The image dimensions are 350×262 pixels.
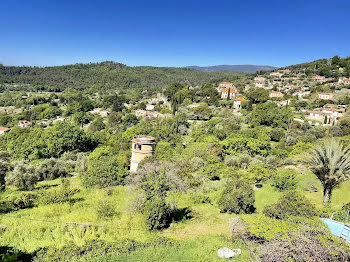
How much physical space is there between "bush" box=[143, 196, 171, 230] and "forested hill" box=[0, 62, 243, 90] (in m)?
126

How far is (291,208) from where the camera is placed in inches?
364

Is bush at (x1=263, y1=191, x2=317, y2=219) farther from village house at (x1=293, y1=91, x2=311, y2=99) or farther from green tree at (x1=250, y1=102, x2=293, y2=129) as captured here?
village house at (x1=293, y1=91, x2=311, y2=99)

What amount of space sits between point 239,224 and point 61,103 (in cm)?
10137

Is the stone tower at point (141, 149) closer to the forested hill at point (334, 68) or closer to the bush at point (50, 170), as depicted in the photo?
the bush at point (50, 170)

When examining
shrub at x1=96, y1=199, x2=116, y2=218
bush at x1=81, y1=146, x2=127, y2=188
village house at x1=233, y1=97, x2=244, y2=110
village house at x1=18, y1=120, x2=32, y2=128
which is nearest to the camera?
shrub at x1=96, y1=199, x2=116, y2=218

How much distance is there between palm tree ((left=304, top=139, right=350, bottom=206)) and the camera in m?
9.73

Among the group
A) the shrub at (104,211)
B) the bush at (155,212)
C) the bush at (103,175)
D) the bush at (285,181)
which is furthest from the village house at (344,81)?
the shrub at (104,211)

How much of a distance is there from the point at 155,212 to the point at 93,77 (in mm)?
158503

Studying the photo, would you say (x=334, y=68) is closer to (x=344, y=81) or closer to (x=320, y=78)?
(x=320, y=78)

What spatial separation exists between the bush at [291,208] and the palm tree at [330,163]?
5.25 ft

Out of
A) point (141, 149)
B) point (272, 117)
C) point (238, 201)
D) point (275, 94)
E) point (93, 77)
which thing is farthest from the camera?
point (93, 77)

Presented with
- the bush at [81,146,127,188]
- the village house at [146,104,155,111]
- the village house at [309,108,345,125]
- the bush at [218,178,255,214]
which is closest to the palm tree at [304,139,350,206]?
the bush at [218,178,255,214]

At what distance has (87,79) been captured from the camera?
150 metres

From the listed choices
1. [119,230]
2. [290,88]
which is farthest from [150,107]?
[119,230]
